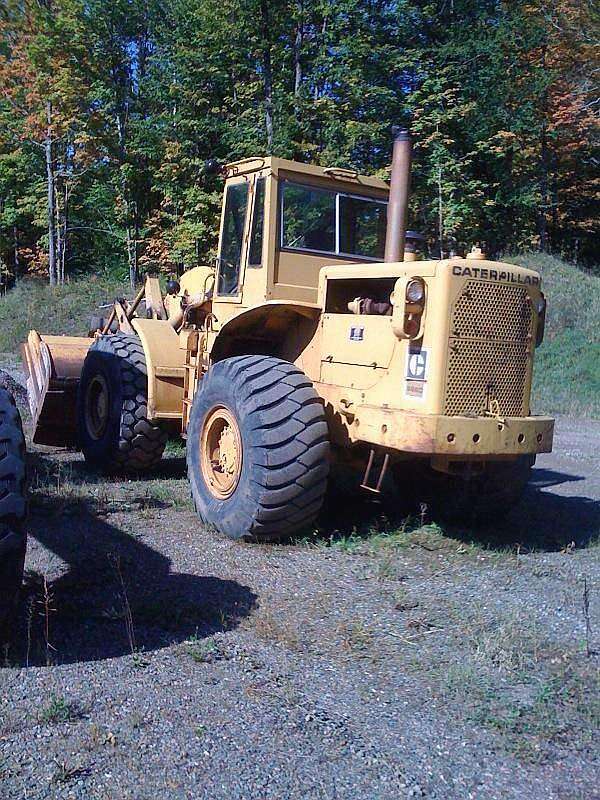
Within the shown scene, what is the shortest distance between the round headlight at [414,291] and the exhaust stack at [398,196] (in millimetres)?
1388

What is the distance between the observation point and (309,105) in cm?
2230

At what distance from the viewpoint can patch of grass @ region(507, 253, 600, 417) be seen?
16156 mm

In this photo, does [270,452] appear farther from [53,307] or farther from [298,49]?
[53,307]

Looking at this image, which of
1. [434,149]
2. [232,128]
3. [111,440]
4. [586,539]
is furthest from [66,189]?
[586,539]

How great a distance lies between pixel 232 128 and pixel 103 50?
24.6ft

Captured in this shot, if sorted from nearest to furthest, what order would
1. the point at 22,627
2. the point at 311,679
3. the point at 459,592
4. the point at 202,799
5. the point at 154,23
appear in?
1. the point at 202,799
2. the point at 311,679
3. the point at 22,627
4. the point at 459,592
5. the point at 154,23

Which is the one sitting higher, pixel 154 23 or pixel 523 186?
pixel 154 23

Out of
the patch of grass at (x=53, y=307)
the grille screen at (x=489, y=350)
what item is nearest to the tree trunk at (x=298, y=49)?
the patch of grass at (x=53, y=307)

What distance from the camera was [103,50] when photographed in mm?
27531

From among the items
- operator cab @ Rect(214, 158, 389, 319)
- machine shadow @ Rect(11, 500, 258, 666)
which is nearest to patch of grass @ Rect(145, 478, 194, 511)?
machine shadow @ Rect(11, 500, 258, 666)

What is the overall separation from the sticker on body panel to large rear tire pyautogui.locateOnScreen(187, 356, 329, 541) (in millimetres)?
664

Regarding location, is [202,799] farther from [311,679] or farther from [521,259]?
[521,259]

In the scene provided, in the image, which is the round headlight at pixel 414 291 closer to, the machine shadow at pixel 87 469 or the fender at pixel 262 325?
the fender at pixel 262 325

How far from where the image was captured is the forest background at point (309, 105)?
22.6m
